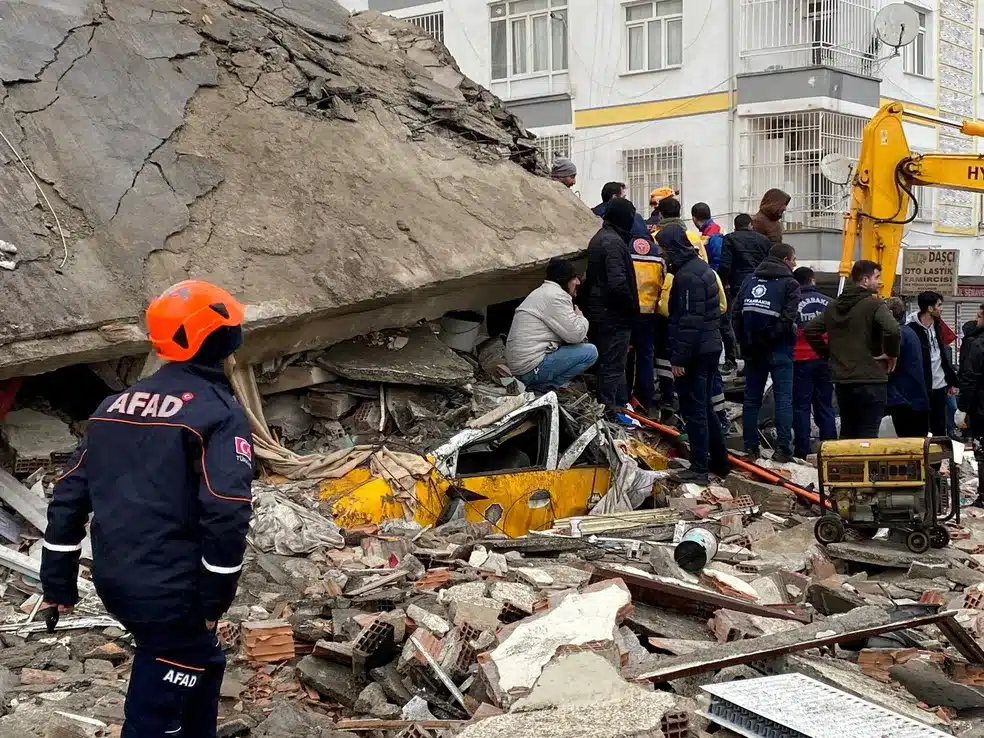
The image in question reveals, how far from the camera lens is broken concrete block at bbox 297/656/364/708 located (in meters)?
5.03

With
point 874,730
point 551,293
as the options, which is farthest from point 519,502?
point 874,730

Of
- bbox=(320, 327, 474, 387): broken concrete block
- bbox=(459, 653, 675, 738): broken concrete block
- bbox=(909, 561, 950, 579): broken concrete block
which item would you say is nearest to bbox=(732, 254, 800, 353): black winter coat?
bbox=(320, 327, 474, 387): broken concrete block

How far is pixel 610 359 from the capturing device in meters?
9.58

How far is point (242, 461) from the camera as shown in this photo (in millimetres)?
3721

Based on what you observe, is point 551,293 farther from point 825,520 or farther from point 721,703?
point 721,703

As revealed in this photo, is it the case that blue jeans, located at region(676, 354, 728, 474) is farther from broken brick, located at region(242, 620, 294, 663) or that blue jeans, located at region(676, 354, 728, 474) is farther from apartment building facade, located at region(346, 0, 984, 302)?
apartment building facade, located at region(346, 0, 984, 302)

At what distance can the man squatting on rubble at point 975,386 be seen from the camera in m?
9.32

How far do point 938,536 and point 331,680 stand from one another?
14.3 feet

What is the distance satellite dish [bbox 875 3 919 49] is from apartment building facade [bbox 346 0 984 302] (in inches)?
31.0

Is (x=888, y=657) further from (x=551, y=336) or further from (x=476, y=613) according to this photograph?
(x=551, y=336)

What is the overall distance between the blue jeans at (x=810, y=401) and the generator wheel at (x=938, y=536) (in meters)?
2.41

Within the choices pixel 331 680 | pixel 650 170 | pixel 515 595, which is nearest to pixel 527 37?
pixel 650 170

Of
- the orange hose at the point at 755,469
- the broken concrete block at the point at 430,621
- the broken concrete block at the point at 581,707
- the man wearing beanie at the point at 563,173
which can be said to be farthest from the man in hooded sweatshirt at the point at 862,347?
the broken concrete block at the point at 581,707

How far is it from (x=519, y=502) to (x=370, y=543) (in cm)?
183
